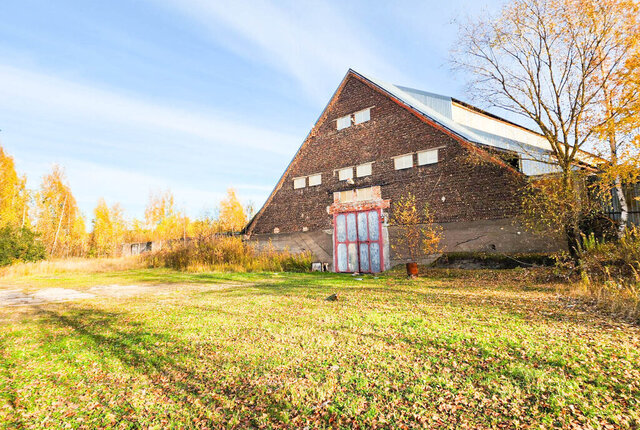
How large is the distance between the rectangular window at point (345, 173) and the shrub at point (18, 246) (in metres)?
14.3

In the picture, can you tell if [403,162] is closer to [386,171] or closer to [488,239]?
[386,171]

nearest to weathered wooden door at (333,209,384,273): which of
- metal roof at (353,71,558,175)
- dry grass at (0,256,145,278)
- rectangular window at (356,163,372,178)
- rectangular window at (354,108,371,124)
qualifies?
rectangular window at (356,163,372,178)

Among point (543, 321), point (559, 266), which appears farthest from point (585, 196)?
point (543, 321)

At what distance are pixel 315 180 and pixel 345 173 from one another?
167 cm

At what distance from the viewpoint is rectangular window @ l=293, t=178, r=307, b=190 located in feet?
53.5

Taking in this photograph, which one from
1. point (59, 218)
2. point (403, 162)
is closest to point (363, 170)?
point (403, 162)

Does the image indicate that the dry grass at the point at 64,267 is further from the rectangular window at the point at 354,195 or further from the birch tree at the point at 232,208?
the birch tree at the point at 232,208

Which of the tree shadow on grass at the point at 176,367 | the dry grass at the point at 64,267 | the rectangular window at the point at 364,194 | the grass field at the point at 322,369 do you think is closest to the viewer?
the grass field at the point at 322,369

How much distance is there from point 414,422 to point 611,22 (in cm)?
1071

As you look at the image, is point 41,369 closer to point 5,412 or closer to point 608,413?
point 5,412

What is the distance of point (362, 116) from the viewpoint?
14906 millimetres

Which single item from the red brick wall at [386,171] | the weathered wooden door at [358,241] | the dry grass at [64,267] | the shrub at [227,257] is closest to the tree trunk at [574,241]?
the red brick wall at [386,171]

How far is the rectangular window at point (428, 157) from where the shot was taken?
1242 cm

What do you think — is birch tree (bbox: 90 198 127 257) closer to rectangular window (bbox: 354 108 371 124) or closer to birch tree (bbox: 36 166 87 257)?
birch tree (bbox: 36 166 87 257)
